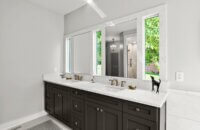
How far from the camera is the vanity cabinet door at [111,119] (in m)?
1.41

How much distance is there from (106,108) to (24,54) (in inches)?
89.5

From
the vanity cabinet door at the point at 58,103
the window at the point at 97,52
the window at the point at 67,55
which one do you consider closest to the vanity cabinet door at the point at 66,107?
the vanity cabinet door at the point at 58,103

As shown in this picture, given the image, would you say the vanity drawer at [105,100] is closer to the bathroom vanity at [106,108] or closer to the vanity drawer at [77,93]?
the bathroom vanity at [106,108]

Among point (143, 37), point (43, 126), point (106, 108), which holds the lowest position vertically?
point (43, 126)

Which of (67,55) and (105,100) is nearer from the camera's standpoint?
(105,100)

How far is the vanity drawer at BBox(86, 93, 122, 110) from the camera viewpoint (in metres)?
1.44

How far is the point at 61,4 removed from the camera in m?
2.70

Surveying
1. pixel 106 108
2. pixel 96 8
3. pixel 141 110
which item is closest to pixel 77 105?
pixel 106 108

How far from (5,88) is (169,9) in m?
3.33

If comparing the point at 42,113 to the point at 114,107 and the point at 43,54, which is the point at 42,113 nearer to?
the point at 43,54

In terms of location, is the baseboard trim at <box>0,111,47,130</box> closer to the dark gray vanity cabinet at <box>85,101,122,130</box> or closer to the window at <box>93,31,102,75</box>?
the dark gray vanity cabinet at <box>85,101,122,130</box>

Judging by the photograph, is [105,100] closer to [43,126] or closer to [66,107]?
[66,107]

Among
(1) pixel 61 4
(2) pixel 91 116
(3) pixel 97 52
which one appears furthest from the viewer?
(1) pixel 61 4

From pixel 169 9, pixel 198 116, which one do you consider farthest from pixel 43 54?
pixel 198 116
